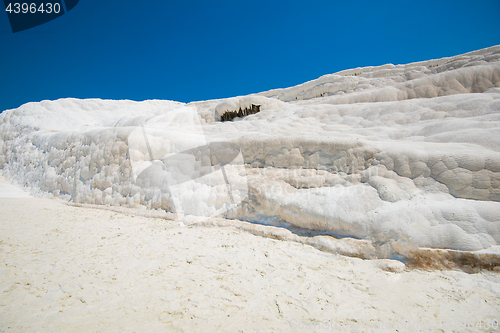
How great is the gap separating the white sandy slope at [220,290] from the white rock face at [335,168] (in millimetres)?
490

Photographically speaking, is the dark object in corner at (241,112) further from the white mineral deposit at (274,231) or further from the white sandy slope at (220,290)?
the white sandy slope at (220,290)

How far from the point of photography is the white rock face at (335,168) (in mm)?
2670

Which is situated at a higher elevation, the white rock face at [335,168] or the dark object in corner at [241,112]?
the dark object in corner at [241,112]

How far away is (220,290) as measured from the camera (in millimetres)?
2088

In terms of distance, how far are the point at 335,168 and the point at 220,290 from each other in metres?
2.38

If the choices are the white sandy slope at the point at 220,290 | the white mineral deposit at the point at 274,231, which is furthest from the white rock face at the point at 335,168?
the white sandy slope at the point at 220,290

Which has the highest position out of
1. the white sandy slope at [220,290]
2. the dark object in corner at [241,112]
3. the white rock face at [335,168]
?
the dark object in corner at [241,112]

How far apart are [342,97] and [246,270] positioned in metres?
7.01

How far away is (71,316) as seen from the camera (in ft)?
Answer: 5.65

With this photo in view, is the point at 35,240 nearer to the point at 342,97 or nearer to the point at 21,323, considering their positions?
the point at 21,323

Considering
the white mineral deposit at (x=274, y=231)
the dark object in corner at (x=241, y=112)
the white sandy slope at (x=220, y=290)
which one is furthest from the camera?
the dark object in corner at (x=241, y=112)

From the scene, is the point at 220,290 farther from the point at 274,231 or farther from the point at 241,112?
the point at 241,112

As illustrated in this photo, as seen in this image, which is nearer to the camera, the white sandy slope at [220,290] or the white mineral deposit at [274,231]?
the white sandy slope at [220,290]

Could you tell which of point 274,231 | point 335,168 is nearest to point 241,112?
point 335,168
